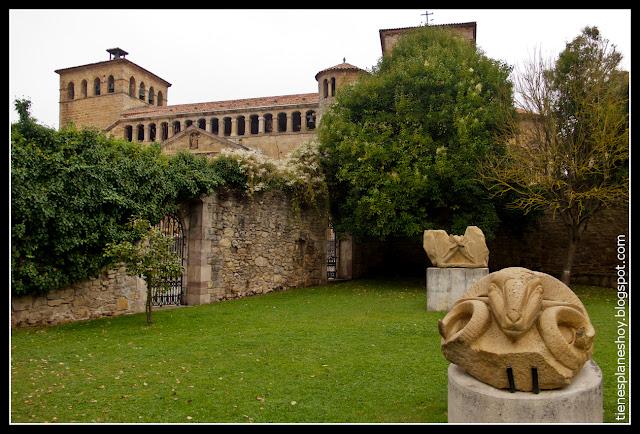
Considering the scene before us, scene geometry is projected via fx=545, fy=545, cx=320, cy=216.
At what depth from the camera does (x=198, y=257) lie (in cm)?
1400

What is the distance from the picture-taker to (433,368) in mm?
6930

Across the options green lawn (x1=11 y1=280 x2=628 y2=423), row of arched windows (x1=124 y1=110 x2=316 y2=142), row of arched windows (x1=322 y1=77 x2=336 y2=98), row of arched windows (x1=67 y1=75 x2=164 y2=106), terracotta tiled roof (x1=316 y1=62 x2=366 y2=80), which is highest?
row of arched windows (x1=67 y1=75 x2=164 y2=106)

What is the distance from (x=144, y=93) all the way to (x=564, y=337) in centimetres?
5809

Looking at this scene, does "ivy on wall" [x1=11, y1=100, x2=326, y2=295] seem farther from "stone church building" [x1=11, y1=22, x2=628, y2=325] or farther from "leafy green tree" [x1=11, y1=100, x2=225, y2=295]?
"stone church building" [x1=11, y1=22, x2=628, y2=325]

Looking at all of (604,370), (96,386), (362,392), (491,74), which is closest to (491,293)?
(362,392)

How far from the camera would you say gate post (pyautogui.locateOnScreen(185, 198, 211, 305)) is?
14.0m

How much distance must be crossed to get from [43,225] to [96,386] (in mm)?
4494

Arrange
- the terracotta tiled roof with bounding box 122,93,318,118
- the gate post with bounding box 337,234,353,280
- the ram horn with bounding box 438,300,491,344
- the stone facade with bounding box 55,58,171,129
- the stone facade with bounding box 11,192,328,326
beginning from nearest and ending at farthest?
1. the ram horn with bounding box 438,300,491,344
2. the stone facade with bounding box 11,192,328,326
3. the gate post with bounding box 337,234,353,280
4. the terracotta tiled roof with bounding box 122,93,318,118
5. the stone facade with bounding box 55,58,171,129

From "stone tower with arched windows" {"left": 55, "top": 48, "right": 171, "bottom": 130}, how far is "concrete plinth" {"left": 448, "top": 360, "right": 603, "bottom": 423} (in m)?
53.3

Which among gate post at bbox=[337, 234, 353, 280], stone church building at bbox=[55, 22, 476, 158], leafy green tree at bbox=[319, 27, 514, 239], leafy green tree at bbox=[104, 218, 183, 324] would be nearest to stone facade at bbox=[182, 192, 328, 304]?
leafy green tree at bbox=[319, 27, 514, 239]

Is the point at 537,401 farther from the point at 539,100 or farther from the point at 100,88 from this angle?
the point at 100,88

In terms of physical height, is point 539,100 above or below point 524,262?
above

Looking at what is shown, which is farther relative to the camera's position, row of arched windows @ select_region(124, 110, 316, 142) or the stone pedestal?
row of arched windows @ select_region(124, 110, 316, 142)

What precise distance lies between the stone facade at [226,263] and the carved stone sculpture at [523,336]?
8.44 m
